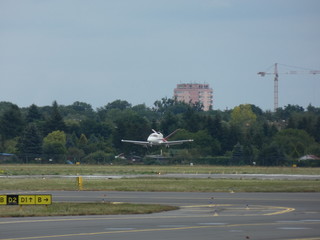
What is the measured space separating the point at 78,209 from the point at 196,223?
8208 millimetres

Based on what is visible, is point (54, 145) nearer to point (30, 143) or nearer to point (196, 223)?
point (30, 143)

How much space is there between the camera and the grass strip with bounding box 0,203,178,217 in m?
35.3

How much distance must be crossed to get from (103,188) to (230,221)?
87.3ft

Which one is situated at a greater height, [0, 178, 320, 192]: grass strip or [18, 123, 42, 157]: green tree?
[18, 123, 42, 157]: green tree

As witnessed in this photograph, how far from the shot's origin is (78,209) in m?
37.3

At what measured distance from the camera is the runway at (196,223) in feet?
88.4

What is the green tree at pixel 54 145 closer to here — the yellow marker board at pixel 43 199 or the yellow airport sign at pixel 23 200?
the yellow marker board at pixel 43 199

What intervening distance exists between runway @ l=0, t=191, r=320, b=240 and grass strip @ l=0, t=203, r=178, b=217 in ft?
4.39

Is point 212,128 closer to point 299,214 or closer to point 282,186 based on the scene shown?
point 282,186

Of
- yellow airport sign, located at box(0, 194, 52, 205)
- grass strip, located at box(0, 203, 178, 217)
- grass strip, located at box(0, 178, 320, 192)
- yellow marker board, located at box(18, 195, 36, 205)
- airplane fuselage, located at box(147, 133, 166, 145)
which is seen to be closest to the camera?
grass strip, located at box(0, 203, 178, 217)

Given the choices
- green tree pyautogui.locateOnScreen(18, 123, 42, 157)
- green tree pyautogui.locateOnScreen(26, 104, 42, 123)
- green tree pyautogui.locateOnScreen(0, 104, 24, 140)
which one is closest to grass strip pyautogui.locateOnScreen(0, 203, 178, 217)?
green tree pyautogui.locateOnScreen(18, 123, 42, 157)

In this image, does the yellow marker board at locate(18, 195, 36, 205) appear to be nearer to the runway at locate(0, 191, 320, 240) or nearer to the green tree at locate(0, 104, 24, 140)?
the runway at locate(0, 191, 320, 240)

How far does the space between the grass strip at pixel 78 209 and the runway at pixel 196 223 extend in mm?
1337

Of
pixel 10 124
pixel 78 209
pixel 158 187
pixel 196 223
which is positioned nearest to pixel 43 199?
pixel 78 209
